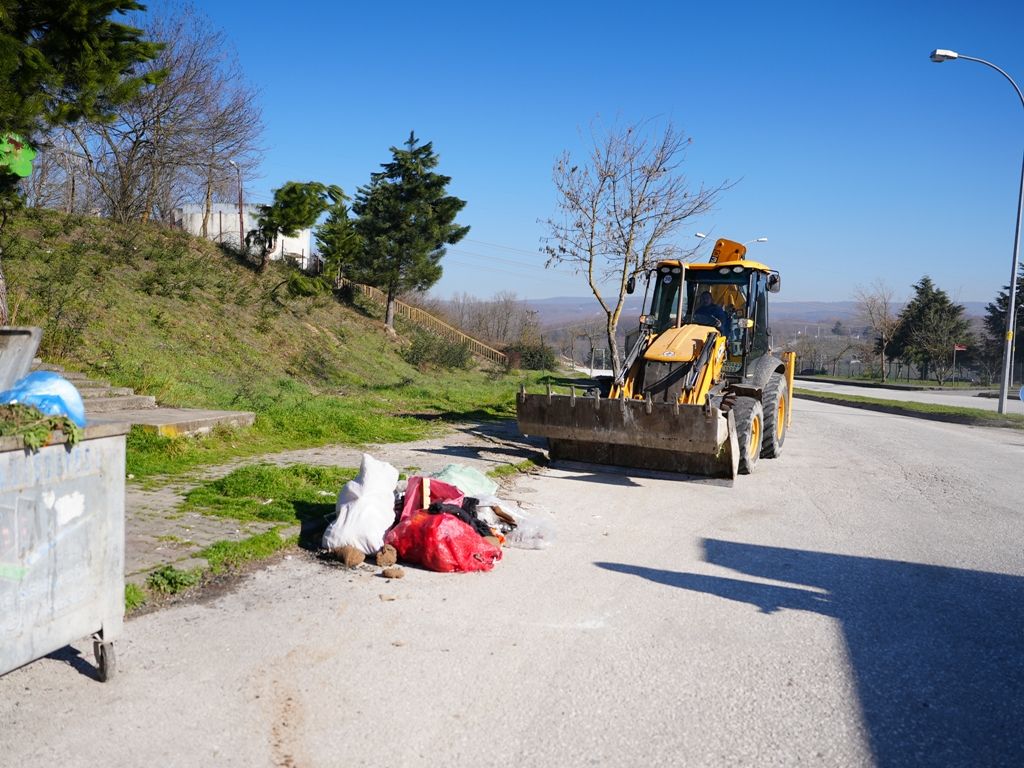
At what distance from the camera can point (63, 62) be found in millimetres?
10867

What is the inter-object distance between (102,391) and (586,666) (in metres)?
9.08

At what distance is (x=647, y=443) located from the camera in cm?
943

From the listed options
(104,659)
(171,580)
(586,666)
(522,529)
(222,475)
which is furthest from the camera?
(222,475)

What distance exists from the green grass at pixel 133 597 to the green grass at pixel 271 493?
1747mm

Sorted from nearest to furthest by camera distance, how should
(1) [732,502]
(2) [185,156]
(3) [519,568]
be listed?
1. (3) [519,568]
2. (1) [732,502]
3. (2) [185,156]

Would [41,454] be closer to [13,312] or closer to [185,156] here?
[13,312]

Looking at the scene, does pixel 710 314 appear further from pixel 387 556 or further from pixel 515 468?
pixel 387 556

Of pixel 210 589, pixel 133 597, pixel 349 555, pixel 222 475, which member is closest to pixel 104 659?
pixel 133 597

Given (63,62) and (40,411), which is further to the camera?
(63,62)

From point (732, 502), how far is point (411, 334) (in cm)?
2753

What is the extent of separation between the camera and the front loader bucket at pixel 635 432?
9117mm

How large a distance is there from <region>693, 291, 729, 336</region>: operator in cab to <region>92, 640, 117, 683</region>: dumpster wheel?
31.4ft

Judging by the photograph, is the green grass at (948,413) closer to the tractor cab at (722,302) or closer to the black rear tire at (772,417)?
the black rear tire at (772,417)

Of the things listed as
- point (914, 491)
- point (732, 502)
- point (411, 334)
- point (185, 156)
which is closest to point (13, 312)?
point (732, 502)
